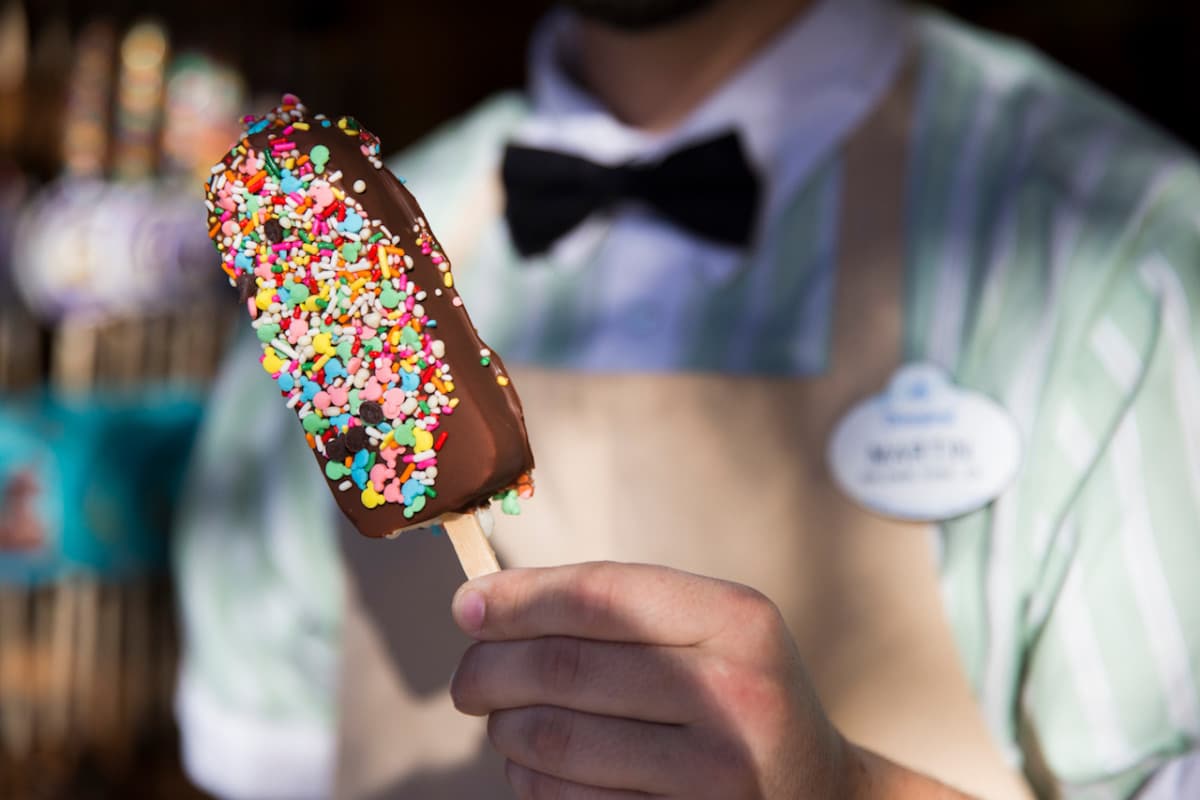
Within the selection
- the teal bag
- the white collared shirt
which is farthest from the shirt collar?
the teal bag

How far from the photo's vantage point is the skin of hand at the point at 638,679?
76 centimetres

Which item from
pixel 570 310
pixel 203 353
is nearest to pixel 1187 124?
pixel 570 310

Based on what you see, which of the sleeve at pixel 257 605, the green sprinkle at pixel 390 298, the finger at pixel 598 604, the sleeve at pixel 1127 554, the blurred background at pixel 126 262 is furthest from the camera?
the blurred background at pixel 126 262

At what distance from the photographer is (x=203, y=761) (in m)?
1.52

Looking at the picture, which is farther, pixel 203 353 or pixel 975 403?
pixel 203 353

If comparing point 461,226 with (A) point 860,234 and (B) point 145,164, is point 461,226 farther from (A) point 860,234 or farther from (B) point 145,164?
(B) point 145,164

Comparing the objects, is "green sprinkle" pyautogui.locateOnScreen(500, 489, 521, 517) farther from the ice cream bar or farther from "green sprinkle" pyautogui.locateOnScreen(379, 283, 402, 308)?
"green sprinkle" pyautogui.locateOnScreen(379, 283, 402, 308)

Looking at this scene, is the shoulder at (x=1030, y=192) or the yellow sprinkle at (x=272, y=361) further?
the shoulder at (x=1030, y=192)

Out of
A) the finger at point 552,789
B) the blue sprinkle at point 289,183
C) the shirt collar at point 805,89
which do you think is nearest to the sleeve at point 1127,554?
the shirt collar at point 805,89

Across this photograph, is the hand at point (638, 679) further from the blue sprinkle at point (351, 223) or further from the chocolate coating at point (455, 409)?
the blue sprinkle at point (351, 223)

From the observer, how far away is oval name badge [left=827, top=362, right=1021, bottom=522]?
1070 millimetres

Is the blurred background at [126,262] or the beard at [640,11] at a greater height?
the beard at [640,11]

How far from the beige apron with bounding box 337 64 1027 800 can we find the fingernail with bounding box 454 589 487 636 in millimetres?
371

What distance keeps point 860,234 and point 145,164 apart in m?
2.10
